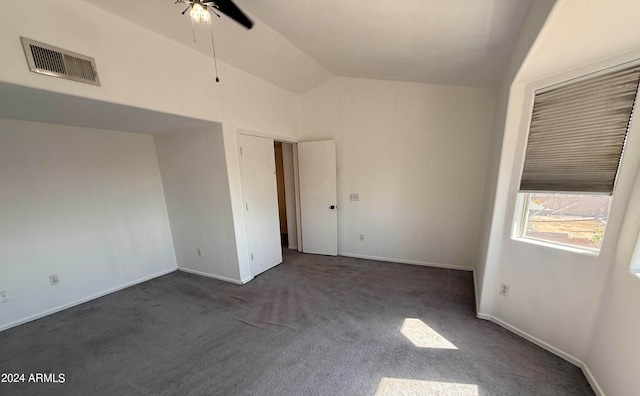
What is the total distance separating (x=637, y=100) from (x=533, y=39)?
809mm

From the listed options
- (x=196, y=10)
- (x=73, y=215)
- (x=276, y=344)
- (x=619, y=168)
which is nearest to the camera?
(x=196, y=10)

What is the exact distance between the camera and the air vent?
1.42 metres

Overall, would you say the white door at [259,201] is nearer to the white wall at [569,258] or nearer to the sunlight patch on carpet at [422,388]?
the sunlight patch on carpet at [422,388]

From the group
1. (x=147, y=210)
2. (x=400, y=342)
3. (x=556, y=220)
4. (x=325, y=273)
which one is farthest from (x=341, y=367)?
(x=147, y=210)

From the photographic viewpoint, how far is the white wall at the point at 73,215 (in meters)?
2.32

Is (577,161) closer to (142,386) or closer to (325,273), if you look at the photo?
(325,273)

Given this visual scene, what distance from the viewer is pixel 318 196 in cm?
391

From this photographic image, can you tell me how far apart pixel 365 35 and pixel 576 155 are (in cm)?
194

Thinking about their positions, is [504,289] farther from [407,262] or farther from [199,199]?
[199,199]

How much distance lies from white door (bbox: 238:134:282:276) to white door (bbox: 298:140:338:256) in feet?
2.05

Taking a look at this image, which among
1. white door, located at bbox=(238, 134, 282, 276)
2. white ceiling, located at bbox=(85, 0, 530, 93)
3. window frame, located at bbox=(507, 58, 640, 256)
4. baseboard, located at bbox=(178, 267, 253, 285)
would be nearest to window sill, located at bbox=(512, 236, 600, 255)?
window frame, located at bbox=(507, 58, 640, 256)

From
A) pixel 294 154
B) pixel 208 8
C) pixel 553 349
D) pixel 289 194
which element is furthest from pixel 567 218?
pixel 289 194

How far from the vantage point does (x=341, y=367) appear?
169cm

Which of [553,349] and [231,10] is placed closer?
[231,10]
